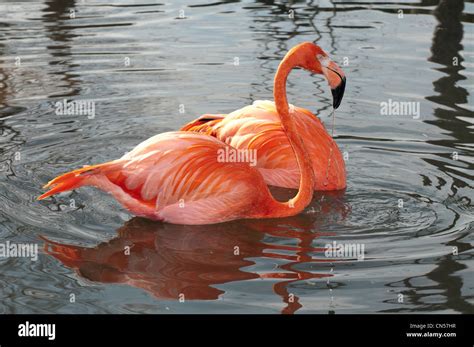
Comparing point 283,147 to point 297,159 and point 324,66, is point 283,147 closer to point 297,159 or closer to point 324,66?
point 297,159

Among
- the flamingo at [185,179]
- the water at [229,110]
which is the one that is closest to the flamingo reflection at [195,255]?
the water at [229,110]

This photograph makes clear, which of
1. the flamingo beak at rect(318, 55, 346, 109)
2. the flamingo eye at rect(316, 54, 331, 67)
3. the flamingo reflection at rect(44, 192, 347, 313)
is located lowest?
the flamingo reflection at rect(44, 192, 347, 313)

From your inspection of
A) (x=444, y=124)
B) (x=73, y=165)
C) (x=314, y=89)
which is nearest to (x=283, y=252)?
(x=73, y=165)

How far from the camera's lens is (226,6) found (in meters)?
13.1

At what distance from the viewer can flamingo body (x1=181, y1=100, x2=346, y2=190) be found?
7.54 m

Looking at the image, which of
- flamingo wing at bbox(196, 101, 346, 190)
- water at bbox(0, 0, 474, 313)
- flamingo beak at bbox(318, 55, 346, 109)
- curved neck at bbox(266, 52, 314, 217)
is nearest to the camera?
water at bbox(0, 0, 474, 313)

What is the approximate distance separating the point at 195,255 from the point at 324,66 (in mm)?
1689

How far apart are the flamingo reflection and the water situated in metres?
0.02

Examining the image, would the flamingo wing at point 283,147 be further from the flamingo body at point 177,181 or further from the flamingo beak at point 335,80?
the flamingo beak at point 335,80

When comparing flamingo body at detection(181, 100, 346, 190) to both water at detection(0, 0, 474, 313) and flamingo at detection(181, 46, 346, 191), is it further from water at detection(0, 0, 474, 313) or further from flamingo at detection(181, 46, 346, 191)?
water at detection(0, 0, 474, 313)

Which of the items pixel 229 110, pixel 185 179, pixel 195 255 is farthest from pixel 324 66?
pixel 229 110

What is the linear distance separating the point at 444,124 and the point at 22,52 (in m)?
5.32

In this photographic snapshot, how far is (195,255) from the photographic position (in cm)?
622

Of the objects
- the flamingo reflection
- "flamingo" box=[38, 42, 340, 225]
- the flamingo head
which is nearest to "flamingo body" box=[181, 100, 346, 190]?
the flamingo reflection
